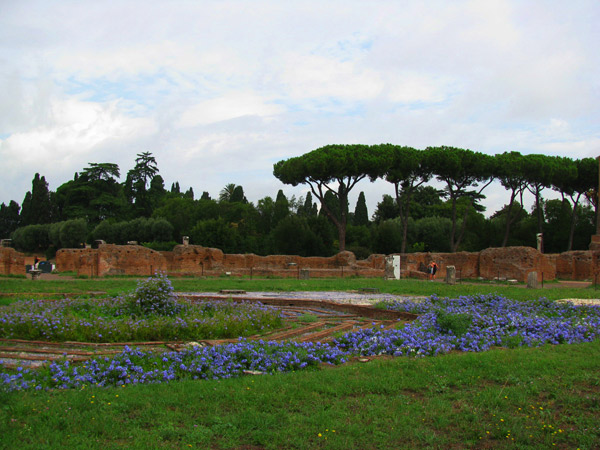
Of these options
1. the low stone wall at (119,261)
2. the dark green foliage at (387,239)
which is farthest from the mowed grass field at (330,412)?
the dark green foliage at (387,239)

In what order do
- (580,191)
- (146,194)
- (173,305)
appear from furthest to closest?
1. (146,194)
2. (580,191)
3. (173,305)

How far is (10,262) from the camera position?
26781 mm

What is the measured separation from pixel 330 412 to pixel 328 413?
0.03 meters

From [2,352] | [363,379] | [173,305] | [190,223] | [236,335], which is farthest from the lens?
[190,223]

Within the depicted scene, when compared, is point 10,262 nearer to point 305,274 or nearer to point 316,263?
point 305,274

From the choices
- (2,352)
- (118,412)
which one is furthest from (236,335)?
(118,412)

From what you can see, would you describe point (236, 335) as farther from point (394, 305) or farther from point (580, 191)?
point (580, 191)

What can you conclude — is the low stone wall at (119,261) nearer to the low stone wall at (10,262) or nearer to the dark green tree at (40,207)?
the low stone wall at (10,262)

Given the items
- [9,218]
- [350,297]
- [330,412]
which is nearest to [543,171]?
[350,297]

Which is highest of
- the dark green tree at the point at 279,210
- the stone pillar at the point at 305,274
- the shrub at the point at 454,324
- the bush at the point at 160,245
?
the dark green tree at the point at 279,210

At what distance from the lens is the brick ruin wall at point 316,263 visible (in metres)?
28.3

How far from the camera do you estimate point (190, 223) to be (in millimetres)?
57531

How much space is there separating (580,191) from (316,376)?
44.8 metres

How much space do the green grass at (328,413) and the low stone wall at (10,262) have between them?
2549 centimetres
